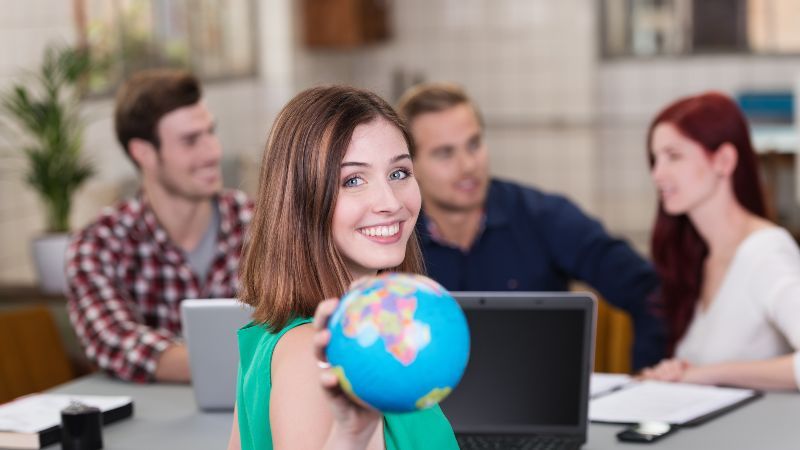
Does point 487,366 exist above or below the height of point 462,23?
below

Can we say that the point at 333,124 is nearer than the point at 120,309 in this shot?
Yes

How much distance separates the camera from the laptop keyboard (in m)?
2.14

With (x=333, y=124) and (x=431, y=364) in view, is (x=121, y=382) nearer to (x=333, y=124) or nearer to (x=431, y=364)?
→ (x=333, y=124)

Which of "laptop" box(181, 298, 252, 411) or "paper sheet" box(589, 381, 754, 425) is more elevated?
"laptop" box(181, 298, 252, 411)

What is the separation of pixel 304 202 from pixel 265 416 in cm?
25

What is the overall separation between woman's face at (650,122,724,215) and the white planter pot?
6.69 feet

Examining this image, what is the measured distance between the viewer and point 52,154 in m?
3.97

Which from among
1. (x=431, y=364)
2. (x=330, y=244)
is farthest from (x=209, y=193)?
(x=431, y=364)

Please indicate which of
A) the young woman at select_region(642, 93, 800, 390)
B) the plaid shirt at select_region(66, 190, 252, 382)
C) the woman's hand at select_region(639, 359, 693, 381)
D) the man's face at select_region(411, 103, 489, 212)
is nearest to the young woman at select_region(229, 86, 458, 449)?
the woman's hand at select_region(639, 359, 693, 381)

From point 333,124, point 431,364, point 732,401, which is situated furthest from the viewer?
point 732,401

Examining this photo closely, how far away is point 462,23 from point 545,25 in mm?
564

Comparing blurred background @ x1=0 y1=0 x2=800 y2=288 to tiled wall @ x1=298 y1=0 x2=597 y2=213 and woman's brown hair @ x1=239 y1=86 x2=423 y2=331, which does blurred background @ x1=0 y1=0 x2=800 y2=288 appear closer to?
tiled wall @ x1=298 y1=0 x2=597 y2=213

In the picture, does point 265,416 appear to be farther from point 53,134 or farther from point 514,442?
point 53,134

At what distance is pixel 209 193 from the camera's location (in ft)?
10.3
